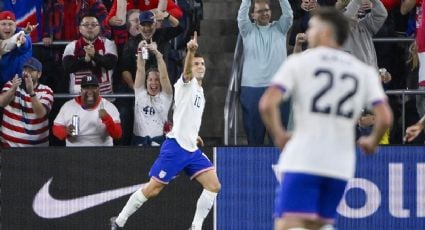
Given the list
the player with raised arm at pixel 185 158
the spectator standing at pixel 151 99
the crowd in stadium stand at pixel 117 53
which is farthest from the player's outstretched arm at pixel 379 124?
the spectator standing at pixel 151 99

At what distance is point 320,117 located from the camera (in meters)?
9.15

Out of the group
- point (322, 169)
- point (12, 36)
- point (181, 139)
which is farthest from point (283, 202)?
point (12, 36)

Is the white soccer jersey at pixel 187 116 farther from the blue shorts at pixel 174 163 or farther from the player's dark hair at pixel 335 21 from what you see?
the player's dark hair at pixel 335 21

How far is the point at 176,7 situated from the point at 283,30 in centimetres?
150

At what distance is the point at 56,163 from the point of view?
51.1 feet

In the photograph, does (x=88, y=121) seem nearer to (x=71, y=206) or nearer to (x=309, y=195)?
(x=71, y=206)

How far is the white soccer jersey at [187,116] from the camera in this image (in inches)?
571

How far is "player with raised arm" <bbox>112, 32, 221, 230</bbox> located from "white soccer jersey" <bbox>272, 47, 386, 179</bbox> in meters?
5.27

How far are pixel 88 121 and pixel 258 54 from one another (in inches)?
85.0

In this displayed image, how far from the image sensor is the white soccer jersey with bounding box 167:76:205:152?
1449cm

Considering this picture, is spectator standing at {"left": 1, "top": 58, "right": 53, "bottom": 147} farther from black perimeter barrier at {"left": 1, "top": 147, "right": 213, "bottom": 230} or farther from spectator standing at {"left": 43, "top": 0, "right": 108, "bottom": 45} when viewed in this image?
spectator standing at {"left": 43, "top": 0, "right": 108, "bottom": 45}

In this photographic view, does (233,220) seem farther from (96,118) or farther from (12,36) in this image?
(12,36)

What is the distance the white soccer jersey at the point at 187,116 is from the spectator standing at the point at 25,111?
200 cm

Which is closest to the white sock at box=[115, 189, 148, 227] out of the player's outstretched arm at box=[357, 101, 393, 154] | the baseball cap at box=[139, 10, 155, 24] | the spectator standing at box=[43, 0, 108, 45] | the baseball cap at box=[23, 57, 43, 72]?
the baseball cap at box=[23, 57, 43, 72]
